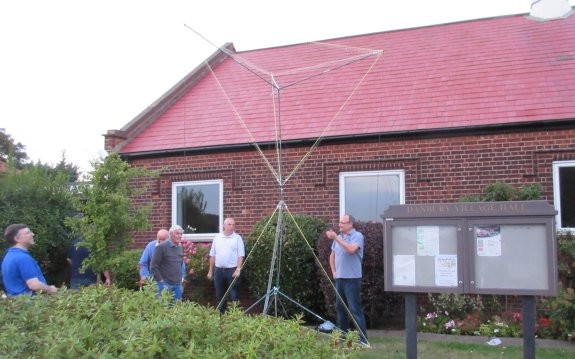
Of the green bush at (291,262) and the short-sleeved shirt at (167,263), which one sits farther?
the green bush at (291,262)

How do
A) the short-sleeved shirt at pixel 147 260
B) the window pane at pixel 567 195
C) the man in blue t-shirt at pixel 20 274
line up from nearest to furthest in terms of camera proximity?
1. the man in blue t-shirt at pixel 20 274
2. the short-sleeved shirt at pixel 147 260
3. the window pane at pixel 567 195

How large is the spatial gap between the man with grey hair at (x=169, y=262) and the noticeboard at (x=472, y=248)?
3.83 m

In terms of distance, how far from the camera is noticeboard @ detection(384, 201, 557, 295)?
5.79 meters

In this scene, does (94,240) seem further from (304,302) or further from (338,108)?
(338,108)

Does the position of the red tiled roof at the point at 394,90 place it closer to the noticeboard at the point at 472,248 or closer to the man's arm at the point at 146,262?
the man's arm at the point at 146,262

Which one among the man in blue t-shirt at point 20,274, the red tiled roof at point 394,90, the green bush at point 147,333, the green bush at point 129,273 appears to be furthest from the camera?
the green bush at point 129,273

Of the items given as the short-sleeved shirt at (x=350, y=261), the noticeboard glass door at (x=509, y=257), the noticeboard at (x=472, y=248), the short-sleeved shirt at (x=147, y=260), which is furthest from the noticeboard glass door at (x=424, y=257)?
the short-sleeved shirt at (x=147, y=260)

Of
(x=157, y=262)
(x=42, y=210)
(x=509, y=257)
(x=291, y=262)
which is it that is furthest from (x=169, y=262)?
(x=509, y=257)

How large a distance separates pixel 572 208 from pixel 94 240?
7441mm

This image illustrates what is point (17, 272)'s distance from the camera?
655cm

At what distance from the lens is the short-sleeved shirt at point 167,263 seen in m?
9.00

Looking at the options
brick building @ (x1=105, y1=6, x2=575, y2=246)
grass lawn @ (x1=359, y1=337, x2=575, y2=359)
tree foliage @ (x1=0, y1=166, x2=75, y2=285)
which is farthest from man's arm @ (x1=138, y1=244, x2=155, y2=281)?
grass lawn @ (x1=359, y1=337, x2=575, y2=359)

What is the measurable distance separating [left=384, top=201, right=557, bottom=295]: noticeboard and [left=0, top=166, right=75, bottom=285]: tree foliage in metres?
7.50

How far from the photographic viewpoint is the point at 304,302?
1036 cm
